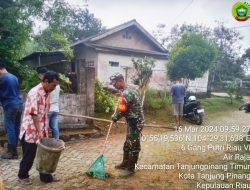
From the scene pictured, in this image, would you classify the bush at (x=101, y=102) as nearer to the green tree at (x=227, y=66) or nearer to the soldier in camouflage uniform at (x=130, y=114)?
the soldier in camouflage uniform at (x=130, y=114)

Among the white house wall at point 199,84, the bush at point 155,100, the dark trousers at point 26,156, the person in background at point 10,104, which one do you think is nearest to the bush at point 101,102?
the bush at point 155,100

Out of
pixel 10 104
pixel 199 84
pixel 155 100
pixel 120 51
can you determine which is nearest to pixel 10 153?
pixel 10 104

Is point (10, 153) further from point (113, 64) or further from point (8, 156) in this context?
point (113, 64)

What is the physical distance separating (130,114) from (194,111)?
6.18m

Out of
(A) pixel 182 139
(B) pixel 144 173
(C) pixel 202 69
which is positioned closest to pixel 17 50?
(A) pixel 182 139

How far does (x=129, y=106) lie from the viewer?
4434 mm

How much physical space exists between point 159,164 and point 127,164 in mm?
872

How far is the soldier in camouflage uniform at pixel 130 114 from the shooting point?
14.3ft

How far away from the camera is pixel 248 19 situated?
14.2ft

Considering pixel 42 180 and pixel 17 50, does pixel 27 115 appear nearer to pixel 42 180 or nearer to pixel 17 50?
pixel 42 180

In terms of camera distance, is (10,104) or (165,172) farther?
(10,104)

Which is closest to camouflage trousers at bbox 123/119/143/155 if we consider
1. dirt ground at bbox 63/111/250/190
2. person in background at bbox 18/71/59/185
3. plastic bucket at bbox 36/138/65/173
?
dirt ground at bbox 63/111/250/190

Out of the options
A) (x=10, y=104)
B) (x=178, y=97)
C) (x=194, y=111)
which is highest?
(x=10, y=104)

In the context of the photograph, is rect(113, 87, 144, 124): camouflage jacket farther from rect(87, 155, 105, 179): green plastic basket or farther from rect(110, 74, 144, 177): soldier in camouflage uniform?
rect(87, 155, 105, 179): green plastic basket
